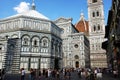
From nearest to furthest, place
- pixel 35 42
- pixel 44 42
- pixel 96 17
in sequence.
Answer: pixel 35 42 → pixel 44 42 → pixel 96 17

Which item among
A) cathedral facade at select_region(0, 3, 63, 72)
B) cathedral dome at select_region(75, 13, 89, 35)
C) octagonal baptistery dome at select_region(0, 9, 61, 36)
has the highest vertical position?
cathedral dome at select_region(75, 13, 89, 35)

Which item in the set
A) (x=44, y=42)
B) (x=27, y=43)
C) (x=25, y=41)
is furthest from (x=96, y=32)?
(x=25, y=41)

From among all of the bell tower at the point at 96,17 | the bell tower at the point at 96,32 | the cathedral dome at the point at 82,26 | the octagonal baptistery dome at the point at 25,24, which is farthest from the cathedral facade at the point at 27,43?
the cathedral dome at the point at 82,26

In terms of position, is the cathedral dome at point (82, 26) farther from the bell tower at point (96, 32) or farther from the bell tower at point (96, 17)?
the bell tower at point (96, 32)

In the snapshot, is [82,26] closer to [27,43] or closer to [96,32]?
[96,32]

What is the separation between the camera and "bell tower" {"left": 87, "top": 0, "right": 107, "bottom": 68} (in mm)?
63469

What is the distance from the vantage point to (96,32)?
2655 inches

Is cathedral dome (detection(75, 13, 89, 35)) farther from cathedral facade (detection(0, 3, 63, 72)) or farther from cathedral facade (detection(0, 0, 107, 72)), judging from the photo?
cathedral facade (detection(0, 3, 63, 72))

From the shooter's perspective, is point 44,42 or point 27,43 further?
point 44,42

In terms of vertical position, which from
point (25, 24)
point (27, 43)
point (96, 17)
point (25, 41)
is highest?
point (96, 17)

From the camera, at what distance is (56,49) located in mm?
39188

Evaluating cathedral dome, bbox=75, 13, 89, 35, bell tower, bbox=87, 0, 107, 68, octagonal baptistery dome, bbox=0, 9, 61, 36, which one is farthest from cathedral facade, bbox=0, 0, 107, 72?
cathedral dome, bbox=75, 13, 89, 35

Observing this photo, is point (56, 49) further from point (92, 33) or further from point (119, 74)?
point (92, 33)

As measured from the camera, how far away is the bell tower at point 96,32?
208 ft
